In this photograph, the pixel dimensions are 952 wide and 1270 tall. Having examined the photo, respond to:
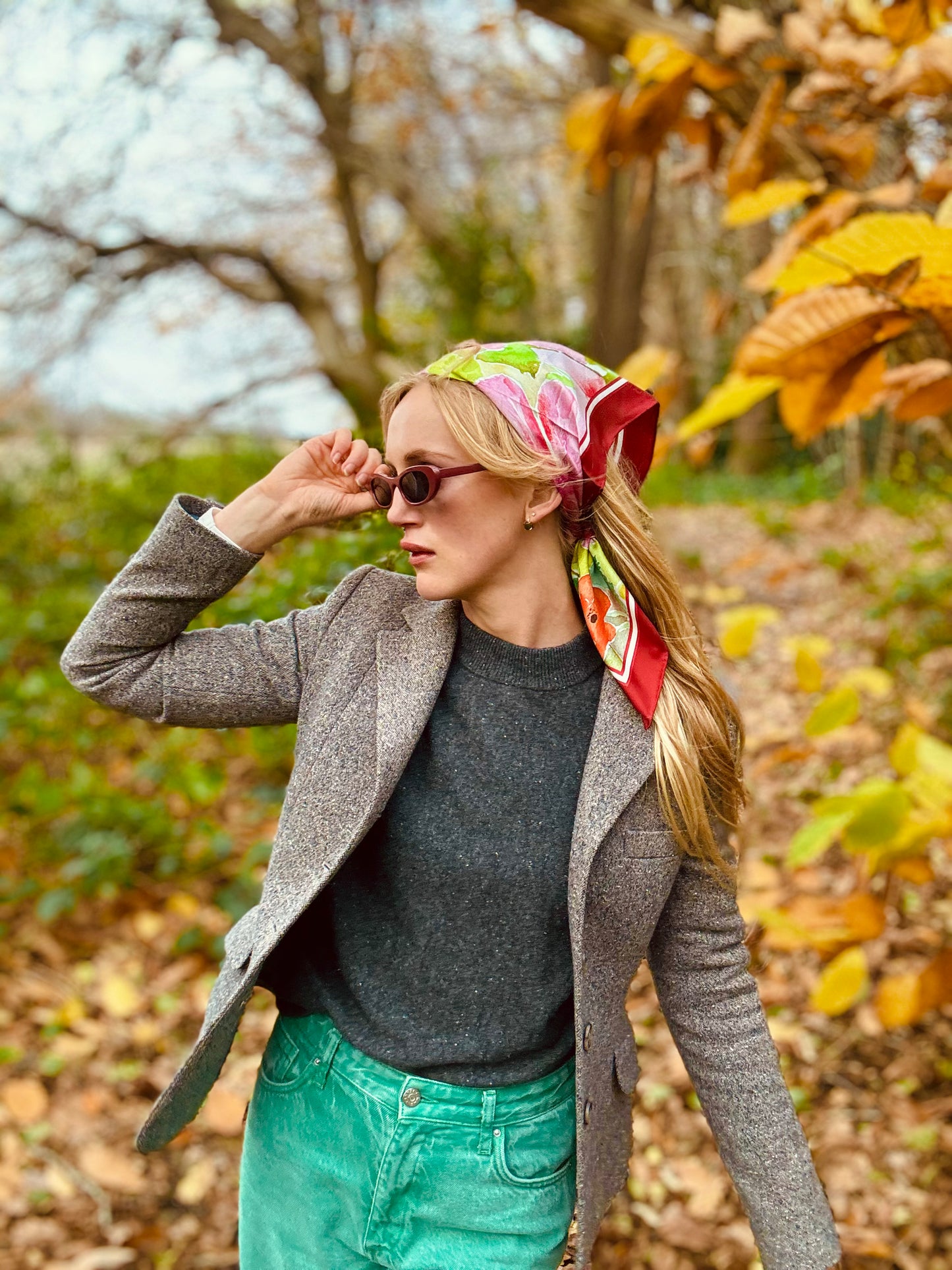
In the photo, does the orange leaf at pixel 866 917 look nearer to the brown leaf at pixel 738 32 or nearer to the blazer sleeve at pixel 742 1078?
the blazer sleeve at pixel 742 1078

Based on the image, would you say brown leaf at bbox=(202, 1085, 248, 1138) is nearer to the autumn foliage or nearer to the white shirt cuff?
the white shirt cuff

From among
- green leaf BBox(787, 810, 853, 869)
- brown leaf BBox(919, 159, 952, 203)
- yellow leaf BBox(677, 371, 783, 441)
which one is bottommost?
green leaf BBox(787, 810, 853, 869)

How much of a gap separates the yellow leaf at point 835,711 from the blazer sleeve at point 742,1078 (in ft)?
4.40

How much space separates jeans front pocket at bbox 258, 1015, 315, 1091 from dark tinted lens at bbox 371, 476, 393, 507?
800 millimetres

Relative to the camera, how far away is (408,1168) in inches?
53.9

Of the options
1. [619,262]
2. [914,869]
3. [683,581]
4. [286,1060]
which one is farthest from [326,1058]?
[619,262]

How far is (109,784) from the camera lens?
3941mm

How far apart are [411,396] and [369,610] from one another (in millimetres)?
330

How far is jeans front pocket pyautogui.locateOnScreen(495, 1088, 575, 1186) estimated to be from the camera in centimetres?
139

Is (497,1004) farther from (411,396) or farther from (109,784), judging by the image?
(109,784)

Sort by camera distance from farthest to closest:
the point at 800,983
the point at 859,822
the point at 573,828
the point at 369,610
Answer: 1. the point at 800,983
2. the point at 859,822
3. the point at 369,610
4. the point at 573,828

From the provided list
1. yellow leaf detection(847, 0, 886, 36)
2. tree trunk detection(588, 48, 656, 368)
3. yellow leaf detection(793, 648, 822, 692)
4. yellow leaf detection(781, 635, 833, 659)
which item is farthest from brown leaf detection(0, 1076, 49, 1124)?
tree trunk detection(588, 48, 656, 368)

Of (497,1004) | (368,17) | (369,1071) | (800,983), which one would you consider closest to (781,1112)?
(497,1004)

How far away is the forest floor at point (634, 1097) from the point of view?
2430 millimetres
